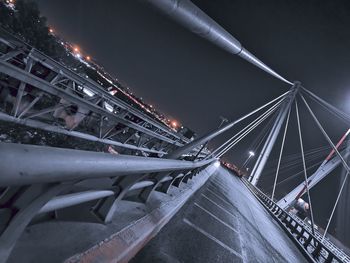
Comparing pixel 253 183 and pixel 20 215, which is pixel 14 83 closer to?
pixel 20 215

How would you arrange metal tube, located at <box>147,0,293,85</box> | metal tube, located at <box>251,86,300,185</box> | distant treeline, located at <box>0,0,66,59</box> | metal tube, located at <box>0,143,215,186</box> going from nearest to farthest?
1. metal tube, located at <box>0,143,215,186</box>
2. metal tube, located at <box>147,0,293,85</box>
3. metal tube, located at <box>251,86,300,185</box>
4. distant treeline, located at <box>0,0,66,59</box>

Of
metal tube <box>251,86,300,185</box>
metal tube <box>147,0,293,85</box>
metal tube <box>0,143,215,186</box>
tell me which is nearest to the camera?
metal tube <box>0,143,215,186</box>

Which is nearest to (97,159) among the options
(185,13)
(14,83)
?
(185,13)

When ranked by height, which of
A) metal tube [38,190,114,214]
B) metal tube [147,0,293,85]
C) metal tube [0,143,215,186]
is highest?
metal tube [147,0,293,85]

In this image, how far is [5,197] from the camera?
1325 mm

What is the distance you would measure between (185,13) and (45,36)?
48.8m

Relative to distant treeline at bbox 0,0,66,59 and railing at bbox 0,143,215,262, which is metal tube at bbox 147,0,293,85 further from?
distant treeline at bbox 0,0,66,59

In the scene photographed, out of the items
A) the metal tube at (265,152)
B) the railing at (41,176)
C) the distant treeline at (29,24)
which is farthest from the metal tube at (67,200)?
the distant treeline at (29,24)

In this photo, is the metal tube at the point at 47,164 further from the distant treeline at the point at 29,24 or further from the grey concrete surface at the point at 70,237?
the distant treeline at the point at 29,24

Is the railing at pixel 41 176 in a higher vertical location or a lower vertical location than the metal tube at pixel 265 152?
lower

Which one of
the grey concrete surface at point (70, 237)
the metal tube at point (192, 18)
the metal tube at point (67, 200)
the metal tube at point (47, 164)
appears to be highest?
the metal tube at point (192, 18)

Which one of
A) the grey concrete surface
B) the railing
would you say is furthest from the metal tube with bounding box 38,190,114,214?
the grey concrete surface

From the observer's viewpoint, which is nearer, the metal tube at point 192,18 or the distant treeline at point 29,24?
the metal tube at point 192,18

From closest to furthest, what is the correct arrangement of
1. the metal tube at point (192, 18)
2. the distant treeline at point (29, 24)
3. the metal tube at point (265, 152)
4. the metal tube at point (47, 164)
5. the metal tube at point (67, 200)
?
1. the metal tube at point (47, 164)
2. the metal tube at point (67, 200)
3. the metal tube at point (192, 18)
4. the metal tube at point (265, 152)
5. the distant treeline at point (29, 24)
